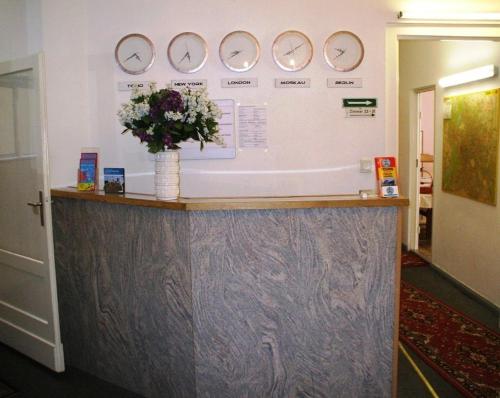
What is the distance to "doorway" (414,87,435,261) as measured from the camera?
6629mm

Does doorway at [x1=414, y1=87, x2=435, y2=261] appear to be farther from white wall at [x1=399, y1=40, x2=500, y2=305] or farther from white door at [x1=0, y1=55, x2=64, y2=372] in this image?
white door at [x1=0, y1=55, x2=64, y2=372]

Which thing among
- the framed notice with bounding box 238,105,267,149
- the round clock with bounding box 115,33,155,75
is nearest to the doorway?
the framed notice with bounding box 238,105,267,149

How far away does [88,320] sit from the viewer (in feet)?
10.2

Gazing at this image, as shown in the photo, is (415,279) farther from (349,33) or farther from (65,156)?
(65,156)

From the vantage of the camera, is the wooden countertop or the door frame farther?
the door frame

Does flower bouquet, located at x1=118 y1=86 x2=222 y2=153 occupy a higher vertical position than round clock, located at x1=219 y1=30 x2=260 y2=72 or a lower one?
lower

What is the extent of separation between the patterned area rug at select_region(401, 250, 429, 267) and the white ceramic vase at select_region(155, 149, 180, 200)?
4.15m

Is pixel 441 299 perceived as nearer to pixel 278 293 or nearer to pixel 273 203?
pixel 278 293

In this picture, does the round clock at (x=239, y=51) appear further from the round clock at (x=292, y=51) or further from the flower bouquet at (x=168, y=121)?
the flower bouquet at (x=168, y=121)

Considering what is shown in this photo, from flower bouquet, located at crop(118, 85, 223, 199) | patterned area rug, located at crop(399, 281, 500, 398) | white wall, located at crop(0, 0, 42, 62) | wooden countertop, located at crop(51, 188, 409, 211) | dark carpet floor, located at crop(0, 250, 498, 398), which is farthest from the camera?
white wall, located at crop(0, 0, 42, 62)

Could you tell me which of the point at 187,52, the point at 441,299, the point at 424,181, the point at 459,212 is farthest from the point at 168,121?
the point at 424,181

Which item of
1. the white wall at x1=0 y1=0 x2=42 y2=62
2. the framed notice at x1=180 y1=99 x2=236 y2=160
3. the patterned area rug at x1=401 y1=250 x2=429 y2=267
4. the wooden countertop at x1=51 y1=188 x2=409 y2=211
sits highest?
the white wall at x1=0 y1=0 x2=42 y2=62

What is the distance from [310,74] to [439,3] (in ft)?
3.53

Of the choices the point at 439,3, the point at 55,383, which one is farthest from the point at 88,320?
the point at 439,3
